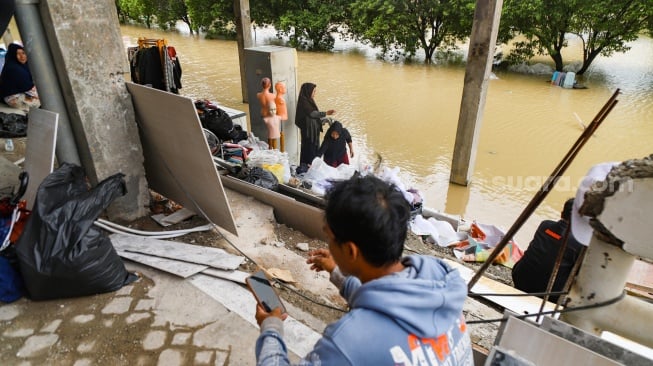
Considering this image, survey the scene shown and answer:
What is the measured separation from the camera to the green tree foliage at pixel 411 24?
1557 cm

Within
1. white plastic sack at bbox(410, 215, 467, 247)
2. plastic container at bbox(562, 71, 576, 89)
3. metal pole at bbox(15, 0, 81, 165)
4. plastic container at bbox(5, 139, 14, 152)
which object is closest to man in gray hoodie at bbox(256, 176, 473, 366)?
metal pole at bbox(15, 0, 81, 165)

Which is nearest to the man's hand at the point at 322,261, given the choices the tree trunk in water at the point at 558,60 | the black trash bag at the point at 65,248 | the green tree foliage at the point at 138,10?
the black trash bag at the point at 65,248

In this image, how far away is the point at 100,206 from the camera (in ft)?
8.55

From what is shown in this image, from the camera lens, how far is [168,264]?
9.49 feet

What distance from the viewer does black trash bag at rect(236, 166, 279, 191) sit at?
184 inches

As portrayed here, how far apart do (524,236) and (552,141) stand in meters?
4.38

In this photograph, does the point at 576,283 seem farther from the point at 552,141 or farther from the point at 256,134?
the point at 552,141

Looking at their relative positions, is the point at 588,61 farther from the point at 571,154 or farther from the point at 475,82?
the point at 571,154

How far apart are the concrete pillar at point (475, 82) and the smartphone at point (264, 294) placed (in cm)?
581

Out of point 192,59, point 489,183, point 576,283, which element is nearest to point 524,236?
point 489,183

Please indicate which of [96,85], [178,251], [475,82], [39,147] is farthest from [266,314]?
[475,82]

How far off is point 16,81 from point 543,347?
295 inches

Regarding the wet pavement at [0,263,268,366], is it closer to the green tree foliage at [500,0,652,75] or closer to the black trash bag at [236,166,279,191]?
the black trash bag at [236,166,279,191]

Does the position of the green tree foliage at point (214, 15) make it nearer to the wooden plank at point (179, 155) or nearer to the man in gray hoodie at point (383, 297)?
the wooden plank at point (179, 155)
